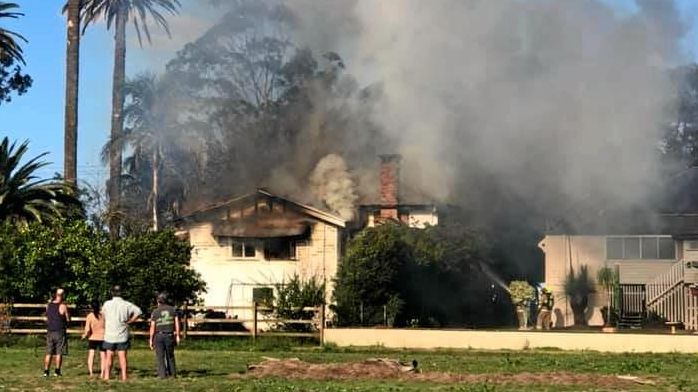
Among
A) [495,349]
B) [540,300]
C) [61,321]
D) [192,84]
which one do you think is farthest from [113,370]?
[192,84]

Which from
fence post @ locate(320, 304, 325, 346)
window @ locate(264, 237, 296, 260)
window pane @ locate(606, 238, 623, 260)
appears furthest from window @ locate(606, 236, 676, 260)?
fence post @ locate(320, 304, 325, 346)

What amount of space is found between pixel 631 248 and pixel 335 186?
16.4 metres

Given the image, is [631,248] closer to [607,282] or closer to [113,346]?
[607,282]

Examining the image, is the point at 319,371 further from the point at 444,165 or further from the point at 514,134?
the point at 444,165

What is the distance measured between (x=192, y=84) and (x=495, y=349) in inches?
1461

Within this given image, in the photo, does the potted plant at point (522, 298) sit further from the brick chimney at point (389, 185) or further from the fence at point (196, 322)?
the fence at point (196, 322)

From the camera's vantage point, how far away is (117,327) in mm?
22312

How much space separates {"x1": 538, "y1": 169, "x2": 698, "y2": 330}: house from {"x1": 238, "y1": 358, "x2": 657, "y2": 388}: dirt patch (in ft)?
81.5

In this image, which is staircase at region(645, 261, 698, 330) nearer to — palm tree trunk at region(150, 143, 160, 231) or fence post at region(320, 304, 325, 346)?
fence post at region(320, 304, 325, 346)

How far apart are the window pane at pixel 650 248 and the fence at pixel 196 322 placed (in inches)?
665

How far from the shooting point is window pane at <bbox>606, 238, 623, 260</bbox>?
A: 50.5m

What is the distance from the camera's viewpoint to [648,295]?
48.0 m

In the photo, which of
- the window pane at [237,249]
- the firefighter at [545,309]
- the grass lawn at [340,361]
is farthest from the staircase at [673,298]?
the window pane at [237,249]

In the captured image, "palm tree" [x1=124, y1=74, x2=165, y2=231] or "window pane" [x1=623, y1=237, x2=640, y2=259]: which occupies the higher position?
"palm tree" [x1=124, y1=74, x2=165, y2=231]
